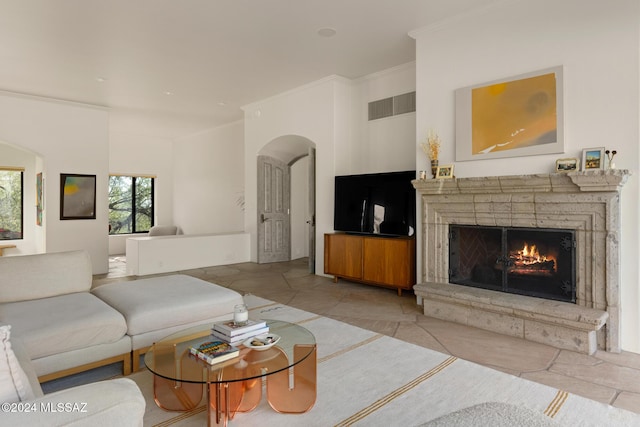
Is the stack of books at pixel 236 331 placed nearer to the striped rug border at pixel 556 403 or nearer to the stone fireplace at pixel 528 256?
the striped rug border at pixel 556 403

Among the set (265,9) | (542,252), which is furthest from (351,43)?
(542,252)

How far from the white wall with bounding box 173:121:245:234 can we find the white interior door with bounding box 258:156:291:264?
1230 millimetres

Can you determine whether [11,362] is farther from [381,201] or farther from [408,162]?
[408,162]

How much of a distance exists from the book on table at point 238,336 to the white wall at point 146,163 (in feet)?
28.3

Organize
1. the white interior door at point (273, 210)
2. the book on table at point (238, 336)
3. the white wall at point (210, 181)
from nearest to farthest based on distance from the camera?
1. the book on table at point (238, 336)
2. the white interior door at point (273, 210)
3. the white wall at point (210, 181)

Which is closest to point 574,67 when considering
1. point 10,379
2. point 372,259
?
point 372,259

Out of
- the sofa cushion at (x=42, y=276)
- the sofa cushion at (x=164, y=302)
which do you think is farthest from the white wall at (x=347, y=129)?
the sofa cushion at (x=42, y=276)

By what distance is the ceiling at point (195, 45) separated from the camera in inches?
152

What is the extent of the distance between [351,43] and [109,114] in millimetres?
5691

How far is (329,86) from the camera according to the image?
5953 millimetres

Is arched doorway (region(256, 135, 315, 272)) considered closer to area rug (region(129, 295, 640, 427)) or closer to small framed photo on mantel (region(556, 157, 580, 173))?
small framed photo on mantel (region(556, 157, 580, 173))

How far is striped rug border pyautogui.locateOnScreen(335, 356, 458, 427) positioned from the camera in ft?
6.82

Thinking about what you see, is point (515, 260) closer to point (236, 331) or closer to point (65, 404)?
point (236, 331)

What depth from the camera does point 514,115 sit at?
3.69 metres
